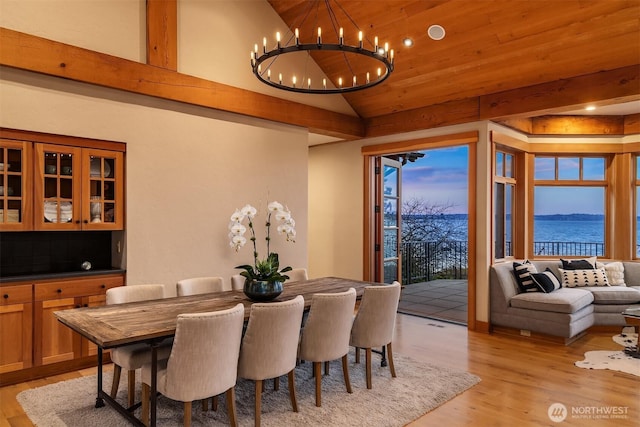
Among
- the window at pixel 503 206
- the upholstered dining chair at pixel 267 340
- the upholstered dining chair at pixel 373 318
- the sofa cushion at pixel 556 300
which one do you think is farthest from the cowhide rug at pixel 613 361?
the upholstered dining chair at pixel 267 340

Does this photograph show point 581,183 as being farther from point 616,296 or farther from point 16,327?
point 16,327

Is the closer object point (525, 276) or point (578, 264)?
point (525, 276)

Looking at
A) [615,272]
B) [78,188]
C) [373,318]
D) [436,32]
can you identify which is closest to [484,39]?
[436,32]

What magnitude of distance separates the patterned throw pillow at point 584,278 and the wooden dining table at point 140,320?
11.2ft

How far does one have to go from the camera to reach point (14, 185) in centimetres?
362

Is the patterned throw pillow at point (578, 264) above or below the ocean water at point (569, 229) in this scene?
below

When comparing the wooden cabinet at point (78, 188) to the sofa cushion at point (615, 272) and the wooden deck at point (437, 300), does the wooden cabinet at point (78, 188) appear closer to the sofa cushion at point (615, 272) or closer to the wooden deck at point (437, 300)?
the wooden deck at point (437, 300)

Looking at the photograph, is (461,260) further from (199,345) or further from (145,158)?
(199,345)

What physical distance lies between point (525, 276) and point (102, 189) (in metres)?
4.85

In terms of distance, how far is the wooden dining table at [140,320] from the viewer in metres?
2.43

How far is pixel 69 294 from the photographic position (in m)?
3.83

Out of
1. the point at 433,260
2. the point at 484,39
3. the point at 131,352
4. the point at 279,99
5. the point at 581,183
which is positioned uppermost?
the point at 484,39

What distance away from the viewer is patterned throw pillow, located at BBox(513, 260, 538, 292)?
208 inches

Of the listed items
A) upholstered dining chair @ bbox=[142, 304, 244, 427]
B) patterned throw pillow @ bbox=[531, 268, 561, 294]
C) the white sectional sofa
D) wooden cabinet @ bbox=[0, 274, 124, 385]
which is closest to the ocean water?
the white sectional sofa
